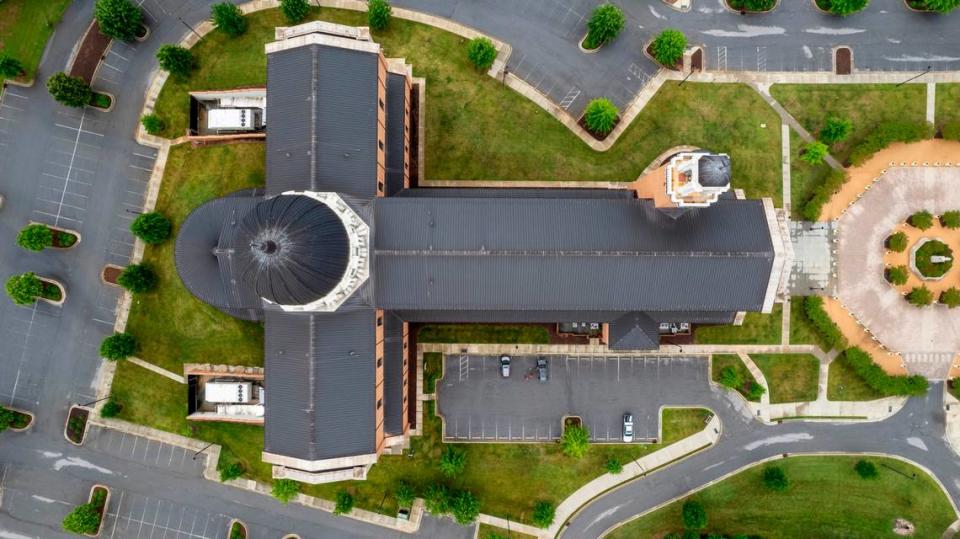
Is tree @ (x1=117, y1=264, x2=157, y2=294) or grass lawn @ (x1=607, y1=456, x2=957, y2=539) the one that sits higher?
tree @ (x1=117, y1=264, x2=157, y2=294)

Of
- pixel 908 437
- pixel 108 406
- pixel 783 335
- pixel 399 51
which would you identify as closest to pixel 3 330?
pixel 108 406

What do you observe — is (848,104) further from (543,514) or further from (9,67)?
(9,67)

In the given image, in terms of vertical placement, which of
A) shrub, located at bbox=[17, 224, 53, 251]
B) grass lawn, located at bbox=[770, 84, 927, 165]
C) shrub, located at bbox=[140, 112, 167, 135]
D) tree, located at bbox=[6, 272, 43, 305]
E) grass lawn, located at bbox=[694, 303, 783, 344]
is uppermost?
grass lawn, located at bbox=[770, 84, 927, 165]

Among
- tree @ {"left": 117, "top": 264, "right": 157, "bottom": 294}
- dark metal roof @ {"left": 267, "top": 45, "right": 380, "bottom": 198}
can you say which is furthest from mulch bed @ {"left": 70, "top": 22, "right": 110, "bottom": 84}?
dark metal roof @ {"left": 267, "top": 45, "right": 380, "bottom": 198}

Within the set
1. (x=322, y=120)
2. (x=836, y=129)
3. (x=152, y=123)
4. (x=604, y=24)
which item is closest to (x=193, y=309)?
(x=152, y=123)

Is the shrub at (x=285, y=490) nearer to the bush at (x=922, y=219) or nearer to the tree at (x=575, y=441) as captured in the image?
the tree at (x=575, y=441)

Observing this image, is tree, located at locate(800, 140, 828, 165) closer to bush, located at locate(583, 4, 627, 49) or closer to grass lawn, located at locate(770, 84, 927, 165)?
grass lawn, located at locate(770, 84, 927, 165)

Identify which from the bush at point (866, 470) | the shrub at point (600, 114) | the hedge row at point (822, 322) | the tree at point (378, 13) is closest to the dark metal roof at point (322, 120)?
the tree at point (378, 13)
